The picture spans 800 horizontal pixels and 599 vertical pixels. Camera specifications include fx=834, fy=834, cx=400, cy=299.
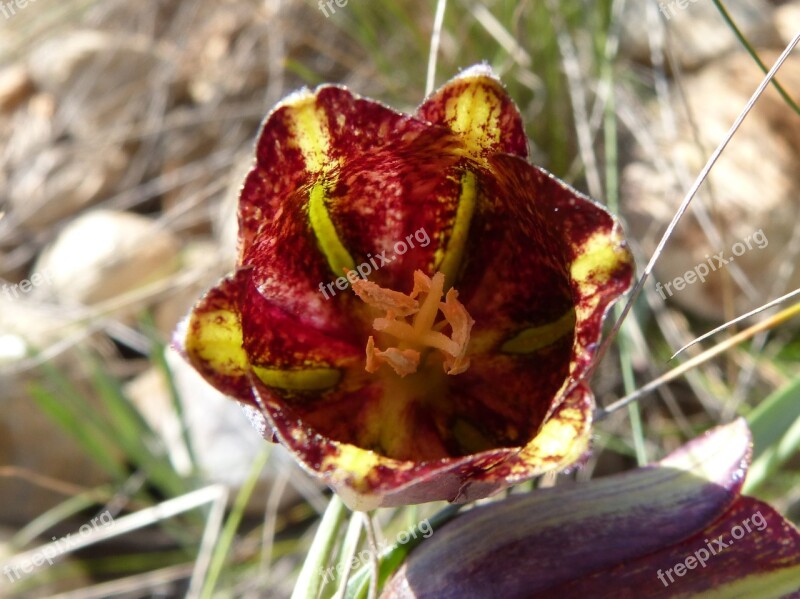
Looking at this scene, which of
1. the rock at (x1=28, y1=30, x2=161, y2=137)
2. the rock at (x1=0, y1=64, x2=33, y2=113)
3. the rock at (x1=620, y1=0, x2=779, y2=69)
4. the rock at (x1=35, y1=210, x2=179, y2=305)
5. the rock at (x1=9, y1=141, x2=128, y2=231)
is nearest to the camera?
the rock at (x1=620, y1=0, x2=779, y2=69)

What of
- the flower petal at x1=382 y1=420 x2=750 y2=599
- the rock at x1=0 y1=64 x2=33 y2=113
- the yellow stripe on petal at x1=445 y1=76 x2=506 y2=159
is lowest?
the flower petal at x1=382 y1=420 x2=750 y2=599

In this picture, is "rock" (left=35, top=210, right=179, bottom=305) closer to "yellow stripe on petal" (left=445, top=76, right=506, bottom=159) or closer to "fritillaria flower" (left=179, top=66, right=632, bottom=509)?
"fritillaria flower" (left=179, top=66, right=632, bottom=509)

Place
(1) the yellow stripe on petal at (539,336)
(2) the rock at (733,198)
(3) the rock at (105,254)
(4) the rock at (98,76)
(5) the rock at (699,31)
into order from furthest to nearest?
(4) the rock at (98,76)
(3) the rock at (105,254)
(5) the rock at (699,31)
(2) the rock at (733,198)
(1) the yellow stripe on petal at (539,336)

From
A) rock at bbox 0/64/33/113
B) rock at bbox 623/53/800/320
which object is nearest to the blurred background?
rock at bbox 623/53/800/320

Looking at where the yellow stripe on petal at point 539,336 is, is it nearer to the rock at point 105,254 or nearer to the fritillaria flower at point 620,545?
the fritillaria flower at point 620,545

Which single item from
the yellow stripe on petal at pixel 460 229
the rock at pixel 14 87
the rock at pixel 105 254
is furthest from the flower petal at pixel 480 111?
the rock at pixel 14 87

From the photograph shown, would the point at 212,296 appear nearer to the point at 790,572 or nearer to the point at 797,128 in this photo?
the point at 790,572

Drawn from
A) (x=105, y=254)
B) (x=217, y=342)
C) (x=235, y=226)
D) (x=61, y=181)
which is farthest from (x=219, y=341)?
(x=61, y=181)

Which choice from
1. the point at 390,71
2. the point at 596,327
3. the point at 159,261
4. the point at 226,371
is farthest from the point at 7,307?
the point at 596,327
